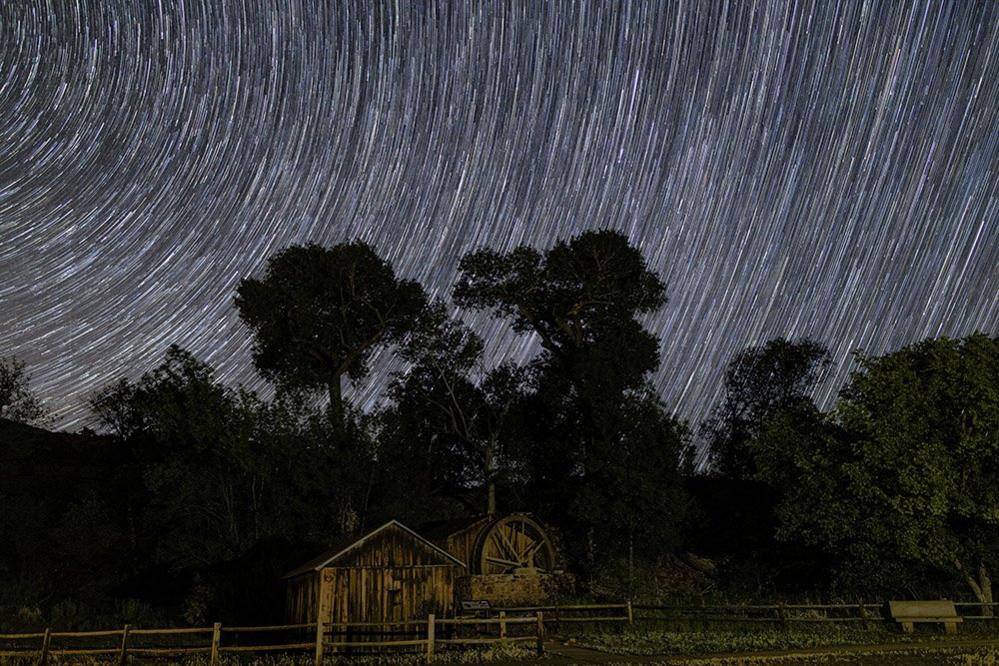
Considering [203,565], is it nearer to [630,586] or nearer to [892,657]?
[630,586]

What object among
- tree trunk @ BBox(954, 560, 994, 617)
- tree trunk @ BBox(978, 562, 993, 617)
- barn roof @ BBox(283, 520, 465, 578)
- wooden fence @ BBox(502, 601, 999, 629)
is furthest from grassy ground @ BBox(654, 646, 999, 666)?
tree trunk @ BBox(978, 562, 993, 617)

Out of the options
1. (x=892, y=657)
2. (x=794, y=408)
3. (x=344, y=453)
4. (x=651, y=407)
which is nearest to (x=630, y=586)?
(x=651, y=407)

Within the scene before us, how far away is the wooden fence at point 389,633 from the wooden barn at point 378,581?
1.96 feet

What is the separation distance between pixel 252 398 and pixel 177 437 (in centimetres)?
452

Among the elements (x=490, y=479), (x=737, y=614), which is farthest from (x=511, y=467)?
(x=737, y=614)

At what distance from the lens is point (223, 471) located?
145ft

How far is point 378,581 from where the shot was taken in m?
26.6

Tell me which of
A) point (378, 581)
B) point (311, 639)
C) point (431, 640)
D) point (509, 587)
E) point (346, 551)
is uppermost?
point (346, 551)

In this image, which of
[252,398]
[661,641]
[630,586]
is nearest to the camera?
[661,641]

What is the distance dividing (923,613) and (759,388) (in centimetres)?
3467

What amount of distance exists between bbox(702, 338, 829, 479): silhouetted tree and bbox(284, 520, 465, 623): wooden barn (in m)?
38.2

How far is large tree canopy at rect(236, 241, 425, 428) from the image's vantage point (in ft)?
163

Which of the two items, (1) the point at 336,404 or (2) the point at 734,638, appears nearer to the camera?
(2) the point at 734,638

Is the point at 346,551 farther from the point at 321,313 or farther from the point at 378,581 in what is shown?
the point at 321,313
